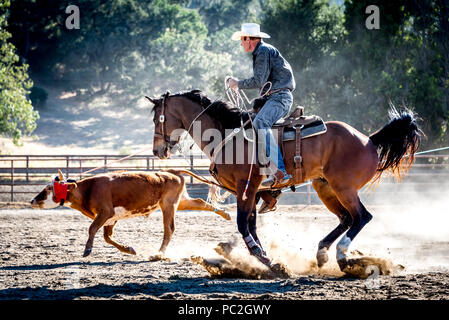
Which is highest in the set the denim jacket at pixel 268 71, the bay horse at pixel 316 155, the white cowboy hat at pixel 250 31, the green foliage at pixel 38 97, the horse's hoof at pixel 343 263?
the green foliage at pixel 38 97

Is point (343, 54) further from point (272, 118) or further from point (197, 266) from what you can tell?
point (197, 266)

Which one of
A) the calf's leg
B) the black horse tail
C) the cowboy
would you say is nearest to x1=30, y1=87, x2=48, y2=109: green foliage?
the calf's leg

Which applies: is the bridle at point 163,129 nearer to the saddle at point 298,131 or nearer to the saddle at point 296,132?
Answer: the saddle at point 296,132

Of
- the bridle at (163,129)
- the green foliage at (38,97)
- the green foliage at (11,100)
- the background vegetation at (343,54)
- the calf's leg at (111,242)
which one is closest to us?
the bridle at (163,129)

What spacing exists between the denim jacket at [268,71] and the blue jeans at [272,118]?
136 millimetres

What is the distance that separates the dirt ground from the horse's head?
4.62 feet

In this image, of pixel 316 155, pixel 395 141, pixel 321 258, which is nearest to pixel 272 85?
pixel 316 155

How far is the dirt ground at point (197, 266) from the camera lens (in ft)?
19.4

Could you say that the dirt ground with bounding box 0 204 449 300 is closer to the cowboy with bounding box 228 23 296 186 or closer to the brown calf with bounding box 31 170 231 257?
the brown calf with bounding box 31 170 231 257

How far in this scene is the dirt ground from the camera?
5.92 meters

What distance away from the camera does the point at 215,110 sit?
7.45m

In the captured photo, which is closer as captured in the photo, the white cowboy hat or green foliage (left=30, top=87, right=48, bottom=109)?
the white cowboy hat

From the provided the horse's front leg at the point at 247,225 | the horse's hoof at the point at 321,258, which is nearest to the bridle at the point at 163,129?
the horse's front leg at the point at 247,225
